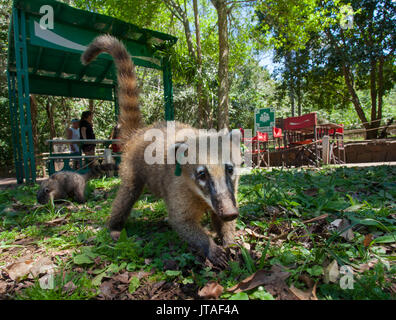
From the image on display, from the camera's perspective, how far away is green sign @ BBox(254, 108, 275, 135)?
662 centimetres

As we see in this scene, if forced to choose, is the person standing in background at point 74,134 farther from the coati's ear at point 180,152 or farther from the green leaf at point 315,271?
the green leaf at point 315,271

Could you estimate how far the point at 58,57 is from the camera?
21.9 feet

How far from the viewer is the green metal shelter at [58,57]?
16.8 ft

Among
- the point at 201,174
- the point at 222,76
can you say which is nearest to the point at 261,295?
the point at 201,174

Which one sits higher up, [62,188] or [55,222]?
[62,188]

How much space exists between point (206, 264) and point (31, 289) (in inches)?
41.7

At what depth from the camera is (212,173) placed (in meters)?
2.01

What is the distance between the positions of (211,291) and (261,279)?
295 mm

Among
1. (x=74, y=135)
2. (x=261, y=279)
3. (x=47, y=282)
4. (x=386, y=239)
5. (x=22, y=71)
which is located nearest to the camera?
(x=261, y=279)

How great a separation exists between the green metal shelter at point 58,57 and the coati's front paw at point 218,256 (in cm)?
478

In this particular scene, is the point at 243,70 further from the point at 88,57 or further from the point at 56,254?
the point at 56,254

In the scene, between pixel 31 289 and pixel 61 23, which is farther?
pixel 61 23

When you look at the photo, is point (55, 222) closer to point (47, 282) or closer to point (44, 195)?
point (44, 195)

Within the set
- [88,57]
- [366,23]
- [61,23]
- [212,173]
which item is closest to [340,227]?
[212,173]
